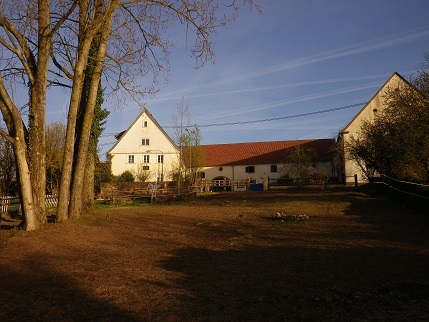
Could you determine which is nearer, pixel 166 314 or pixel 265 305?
pixel 166 314

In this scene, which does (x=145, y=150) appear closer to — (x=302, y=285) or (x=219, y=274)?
(x=219, y=274)

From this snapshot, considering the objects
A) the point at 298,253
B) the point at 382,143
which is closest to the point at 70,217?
the point at 298,253

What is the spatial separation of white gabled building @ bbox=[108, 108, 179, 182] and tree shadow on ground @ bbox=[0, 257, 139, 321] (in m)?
44.3

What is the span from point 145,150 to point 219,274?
45.6 meters

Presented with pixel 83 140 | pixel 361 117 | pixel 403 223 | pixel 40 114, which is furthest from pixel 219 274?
pixel 361 117

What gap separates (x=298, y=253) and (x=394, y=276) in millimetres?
2021

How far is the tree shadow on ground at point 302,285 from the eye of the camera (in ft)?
13.3

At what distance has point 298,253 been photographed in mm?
7219

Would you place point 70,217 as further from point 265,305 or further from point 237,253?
point 265,305

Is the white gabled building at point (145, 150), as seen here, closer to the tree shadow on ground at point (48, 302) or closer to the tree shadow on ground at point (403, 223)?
the tree shadow on ground at point (403, 223)

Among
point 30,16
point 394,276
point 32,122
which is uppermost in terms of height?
point 30,16

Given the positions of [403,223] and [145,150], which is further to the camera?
[145,150]

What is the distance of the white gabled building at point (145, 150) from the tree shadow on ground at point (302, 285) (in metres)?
43.1

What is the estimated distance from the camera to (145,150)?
50344 millimetres
